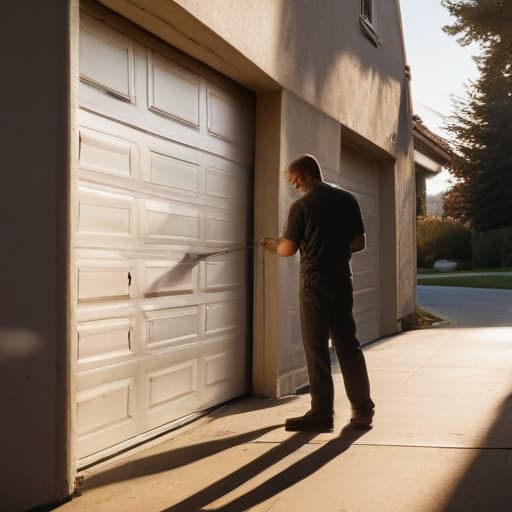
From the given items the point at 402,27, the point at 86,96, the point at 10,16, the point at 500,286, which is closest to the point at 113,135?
the point at 86,96

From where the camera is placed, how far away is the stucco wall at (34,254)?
375 cm

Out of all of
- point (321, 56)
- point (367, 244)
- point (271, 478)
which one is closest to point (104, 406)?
point (271, 478)

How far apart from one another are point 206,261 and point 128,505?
2.49 metres

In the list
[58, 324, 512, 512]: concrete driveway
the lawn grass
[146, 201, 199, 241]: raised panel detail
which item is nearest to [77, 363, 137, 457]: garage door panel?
[58, 324, 512, 512]: concrete driveway

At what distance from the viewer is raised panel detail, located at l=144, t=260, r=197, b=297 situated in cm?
547

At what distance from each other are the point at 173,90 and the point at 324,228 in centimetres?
140

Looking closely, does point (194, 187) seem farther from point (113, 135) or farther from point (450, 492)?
point (450, 492)

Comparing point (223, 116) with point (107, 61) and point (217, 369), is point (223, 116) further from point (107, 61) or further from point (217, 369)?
point (217, 369)

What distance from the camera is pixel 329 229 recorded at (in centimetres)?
556

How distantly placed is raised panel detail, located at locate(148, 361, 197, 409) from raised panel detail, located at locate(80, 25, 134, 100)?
179 centimetres

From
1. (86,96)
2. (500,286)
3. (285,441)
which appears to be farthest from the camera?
(500,286)

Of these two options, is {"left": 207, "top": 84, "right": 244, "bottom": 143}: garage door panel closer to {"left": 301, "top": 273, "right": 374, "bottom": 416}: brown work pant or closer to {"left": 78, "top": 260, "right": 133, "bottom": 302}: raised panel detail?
{"left": 301, "top": 273, "right": 374, "bottom": 416}: brown work pant

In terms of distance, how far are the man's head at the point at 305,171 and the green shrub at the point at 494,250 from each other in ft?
106

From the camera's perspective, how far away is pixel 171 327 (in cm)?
575
